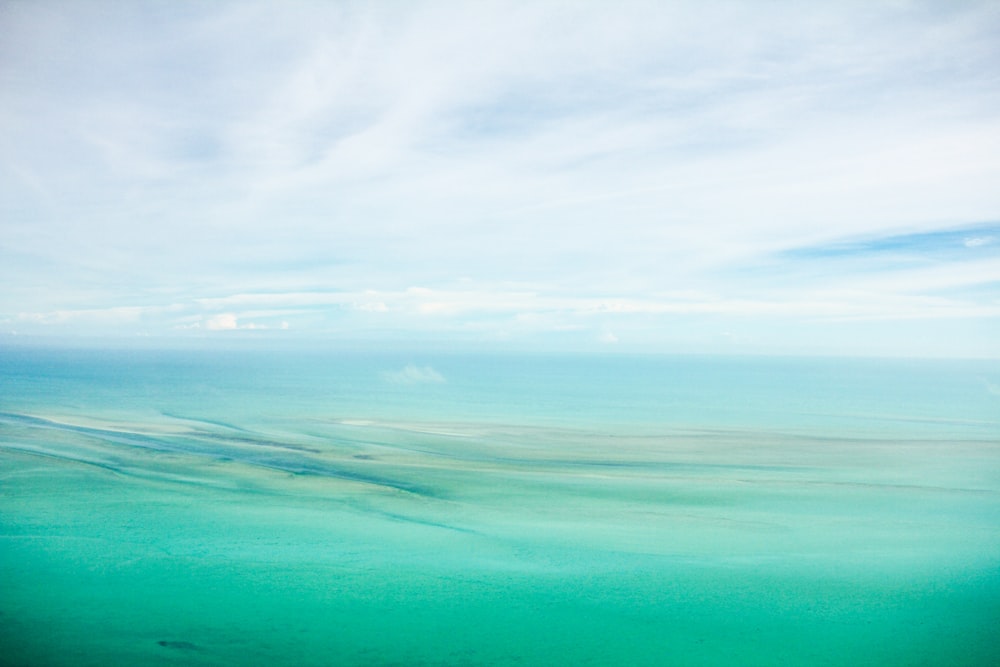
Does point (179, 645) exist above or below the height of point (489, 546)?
below

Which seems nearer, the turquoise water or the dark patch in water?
the dark patch in water

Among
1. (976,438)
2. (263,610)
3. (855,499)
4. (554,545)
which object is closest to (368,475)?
(554,545)

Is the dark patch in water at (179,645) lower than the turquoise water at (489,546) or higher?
lower

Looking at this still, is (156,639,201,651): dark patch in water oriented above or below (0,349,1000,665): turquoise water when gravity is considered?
below

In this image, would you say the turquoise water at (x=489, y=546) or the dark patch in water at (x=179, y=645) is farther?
the turquoise water at (x=489, y=546)
